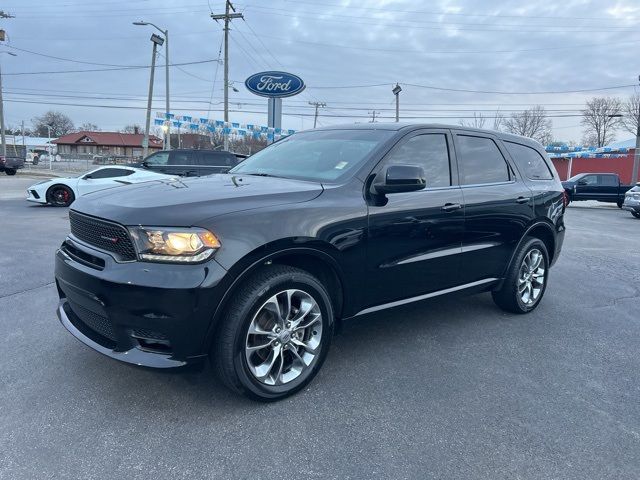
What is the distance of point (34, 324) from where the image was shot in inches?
166

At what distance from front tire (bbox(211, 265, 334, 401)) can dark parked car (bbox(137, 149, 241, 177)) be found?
1449 centimetres

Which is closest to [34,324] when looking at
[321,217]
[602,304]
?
[321,217]

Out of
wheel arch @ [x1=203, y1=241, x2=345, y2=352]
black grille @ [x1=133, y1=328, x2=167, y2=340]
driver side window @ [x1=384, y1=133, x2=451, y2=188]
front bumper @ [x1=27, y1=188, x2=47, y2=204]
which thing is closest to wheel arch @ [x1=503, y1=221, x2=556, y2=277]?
driver side window @ [x1=384, y1=133, x2=451, y2=188]

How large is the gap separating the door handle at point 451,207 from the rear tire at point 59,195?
13.1m

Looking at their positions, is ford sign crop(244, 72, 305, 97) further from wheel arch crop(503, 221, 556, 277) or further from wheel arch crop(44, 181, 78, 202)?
wheel arch crop(503, 221, 556, 277)

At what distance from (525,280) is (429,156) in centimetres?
187

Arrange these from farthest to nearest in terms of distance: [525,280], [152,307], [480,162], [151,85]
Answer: [151,85], [525,280], [480,162], [152,307]

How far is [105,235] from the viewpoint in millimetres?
2777

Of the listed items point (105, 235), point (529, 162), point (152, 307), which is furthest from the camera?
point (529, 162)

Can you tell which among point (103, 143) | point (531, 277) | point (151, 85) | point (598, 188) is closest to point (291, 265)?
point (531, 277)

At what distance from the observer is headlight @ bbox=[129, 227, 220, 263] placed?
2.56 meters

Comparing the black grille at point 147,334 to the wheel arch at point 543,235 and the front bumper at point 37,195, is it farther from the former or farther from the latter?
the front bumper at point 37,195

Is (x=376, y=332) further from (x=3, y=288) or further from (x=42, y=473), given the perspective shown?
(x=3, y=288)

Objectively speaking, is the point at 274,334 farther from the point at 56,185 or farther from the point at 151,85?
the point at 151,85
